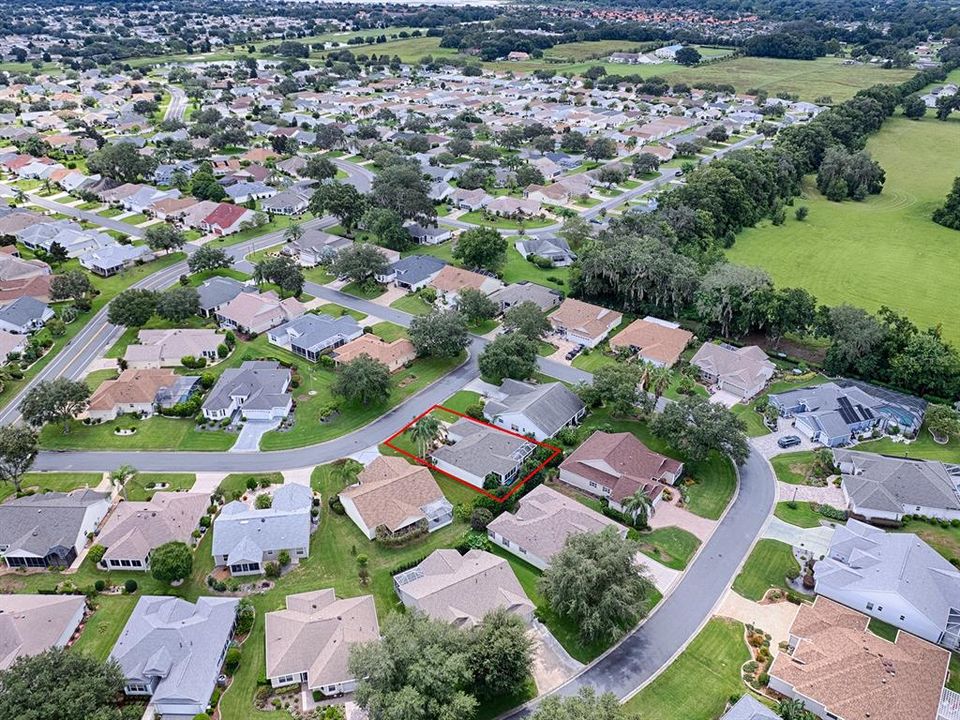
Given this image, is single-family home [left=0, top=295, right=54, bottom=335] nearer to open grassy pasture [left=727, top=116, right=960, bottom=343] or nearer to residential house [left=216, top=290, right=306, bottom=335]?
residential house [left=216, top=290, right=306, bottom=335]

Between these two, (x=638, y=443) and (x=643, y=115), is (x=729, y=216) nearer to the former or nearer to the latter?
(x=638, y=443)

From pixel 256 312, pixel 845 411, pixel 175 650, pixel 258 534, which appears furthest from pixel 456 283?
pixel 175 650

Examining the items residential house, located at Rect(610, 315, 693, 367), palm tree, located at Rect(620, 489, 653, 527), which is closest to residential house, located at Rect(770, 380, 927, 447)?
residential house, located at Rect(610, 315, 693, 367)

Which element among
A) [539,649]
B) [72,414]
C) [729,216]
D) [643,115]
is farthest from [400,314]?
[643,115]

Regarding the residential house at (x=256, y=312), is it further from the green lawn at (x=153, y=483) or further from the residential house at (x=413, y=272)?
the green lawn at (x=153, y=483)

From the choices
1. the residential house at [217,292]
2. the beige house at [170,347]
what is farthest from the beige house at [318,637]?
the residential house at [217,292]

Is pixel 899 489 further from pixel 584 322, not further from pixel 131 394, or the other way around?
pixel 131 394
